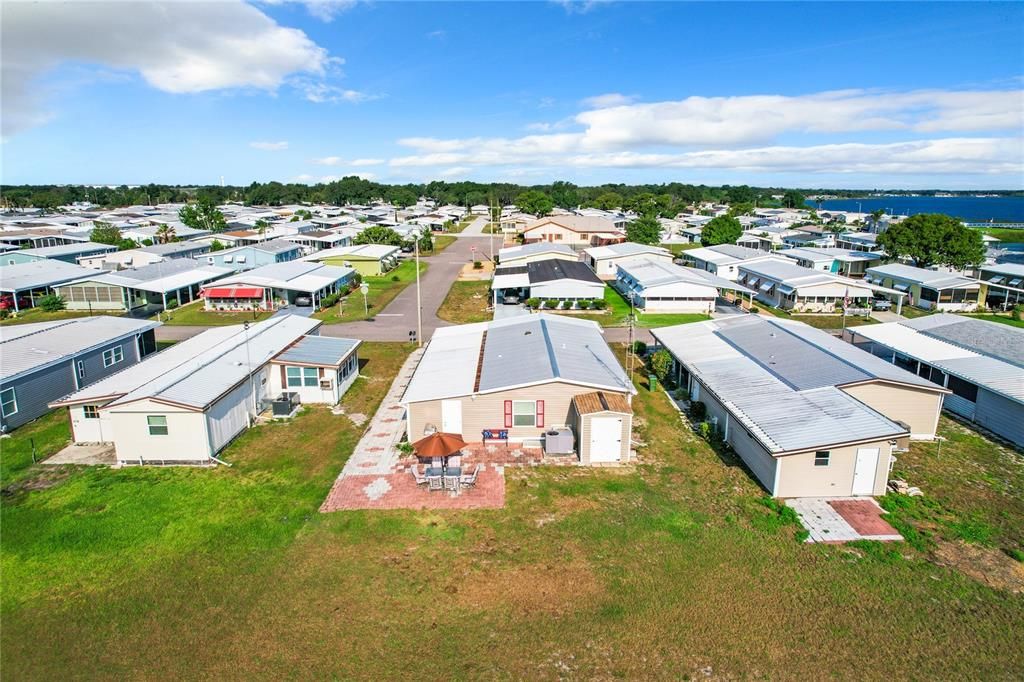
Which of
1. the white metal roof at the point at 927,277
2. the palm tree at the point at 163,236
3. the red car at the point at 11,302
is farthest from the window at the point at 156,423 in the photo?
the palm tree at the point at 163,236

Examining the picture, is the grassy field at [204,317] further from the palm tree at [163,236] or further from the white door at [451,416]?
the palm tree at [163,236]

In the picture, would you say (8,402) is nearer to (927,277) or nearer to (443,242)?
(927,277)

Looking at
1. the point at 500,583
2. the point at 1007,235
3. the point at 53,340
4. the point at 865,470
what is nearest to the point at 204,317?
the point at 53,340

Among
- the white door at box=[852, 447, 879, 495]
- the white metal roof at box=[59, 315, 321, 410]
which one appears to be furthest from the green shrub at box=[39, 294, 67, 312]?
the white door at box=[852, 447, 879, 495]

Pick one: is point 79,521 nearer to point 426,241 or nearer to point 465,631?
point 465,631

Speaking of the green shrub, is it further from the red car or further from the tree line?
the tree line

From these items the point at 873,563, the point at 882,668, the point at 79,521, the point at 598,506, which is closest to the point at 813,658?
Result: the point at 882,668
